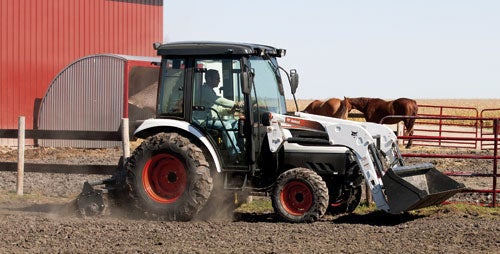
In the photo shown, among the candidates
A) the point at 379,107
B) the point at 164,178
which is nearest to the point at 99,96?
the point at 379,107

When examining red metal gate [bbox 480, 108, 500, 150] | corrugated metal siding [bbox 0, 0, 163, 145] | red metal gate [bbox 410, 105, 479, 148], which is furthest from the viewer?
corrugated metal siding [bbox 0, 0, 163, 145]

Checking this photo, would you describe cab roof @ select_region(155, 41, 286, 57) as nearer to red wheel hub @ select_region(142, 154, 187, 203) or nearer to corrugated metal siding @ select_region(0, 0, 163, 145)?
red wheel hub @ select_region(142, 154, 187, 203)

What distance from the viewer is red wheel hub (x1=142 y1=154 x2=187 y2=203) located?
1080 centimetres

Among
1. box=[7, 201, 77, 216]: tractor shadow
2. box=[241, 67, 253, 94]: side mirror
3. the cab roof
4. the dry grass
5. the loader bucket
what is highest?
the cab roof

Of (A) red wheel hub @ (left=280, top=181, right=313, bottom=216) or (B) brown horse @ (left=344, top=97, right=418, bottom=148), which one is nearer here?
(A) red wheel hub @ (left=280, top=181, right=313, bottom=216)

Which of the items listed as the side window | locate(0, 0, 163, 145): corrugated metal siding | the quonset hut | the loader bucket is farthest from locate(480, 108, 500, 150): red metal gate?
locate(0, 0, 163, 145): corrugated metal siding

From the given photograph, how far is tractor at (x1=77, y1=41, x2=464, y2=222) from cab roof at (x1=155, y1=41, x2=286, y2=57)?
0.01 meters

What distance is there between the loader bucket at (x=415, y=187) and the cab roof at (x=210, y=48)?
208 cm

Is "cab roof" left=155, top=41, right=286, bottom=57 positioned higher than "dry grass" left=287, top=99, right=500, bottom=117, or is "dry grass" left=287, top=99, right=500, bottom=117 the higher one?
"cab roof" left=155, top=41, right=286, bottom=57

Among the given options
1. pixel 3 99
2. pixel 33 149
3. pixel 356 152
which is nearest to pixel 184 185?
pixel 356 152

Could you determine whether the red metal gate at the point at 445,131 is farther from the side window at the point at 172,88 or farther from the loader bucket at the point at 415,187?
the side window at the point at 172,88

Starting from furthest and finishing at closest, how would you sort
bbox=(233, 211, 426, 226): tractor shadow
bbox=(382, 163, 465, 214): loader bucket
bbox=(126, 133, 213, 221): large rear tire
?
bbox=(233, 211, 426, 226): tractor shadow
bbox=(126, 133, 213, 221): large rear tire
bbox=(382, 163, 465, 214): loader bucket

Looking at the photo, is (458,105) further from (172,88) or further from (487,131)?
(172,88)

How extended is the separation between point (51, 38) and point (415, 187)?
16.3 metres
